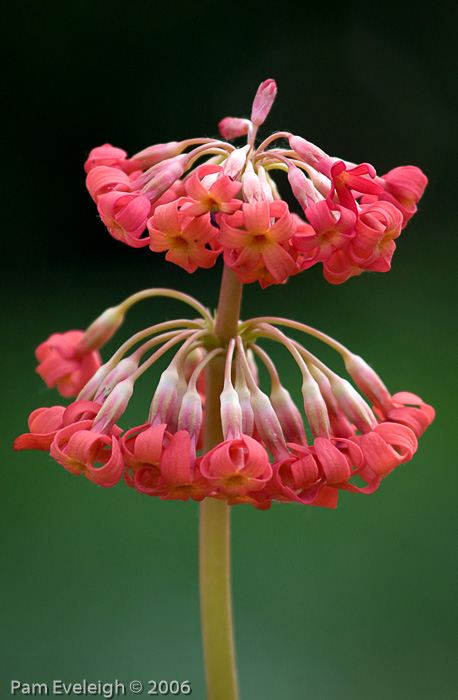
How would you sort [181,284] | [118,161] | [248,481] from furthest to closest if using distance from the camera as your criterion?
1. [181,284]
2. [118,161]
3. [248,481]

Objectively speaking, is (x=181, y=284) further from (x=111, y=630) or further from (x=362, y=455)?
(x=362, y=455)

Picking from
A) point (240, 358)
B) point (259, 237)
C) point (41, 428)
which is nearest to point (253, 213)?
point (259, 237)

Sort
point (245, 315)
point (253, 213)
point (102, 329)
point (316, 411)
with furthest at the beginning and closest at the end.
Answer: point (245, 315) < point (102, 329) < point (316, 411) < point (253, 213)

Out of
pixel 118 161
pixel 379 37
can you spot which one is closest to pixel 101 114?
pixel 379 37

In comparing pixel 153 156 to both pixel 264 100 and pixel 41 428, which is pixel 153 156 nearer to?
pixel 264 100

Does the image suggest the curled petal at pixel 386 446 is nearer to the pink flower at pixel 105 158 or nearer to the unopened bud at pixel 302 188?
the unopened bud at pixel 302 188

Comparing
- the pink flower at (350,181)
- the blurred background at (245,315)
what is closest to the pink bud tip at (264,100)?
the pink flower at (350,181)
